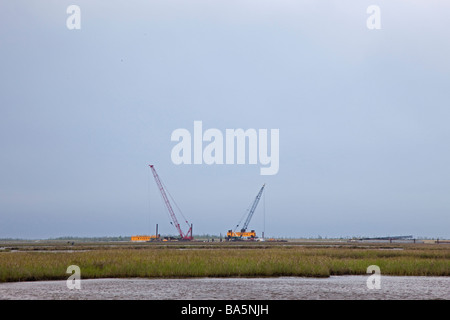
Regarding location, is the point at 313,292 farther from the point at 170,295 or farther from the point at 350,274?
the point at 350,274

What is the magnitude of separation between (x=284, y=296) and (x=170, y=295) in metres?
6.50

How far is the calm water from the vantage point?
2906 cm

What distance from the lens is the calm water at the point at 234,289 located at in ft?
95.3

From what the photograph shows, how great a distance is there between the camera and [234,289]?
3212cm

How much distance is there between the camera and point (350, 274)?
42938 millimetres

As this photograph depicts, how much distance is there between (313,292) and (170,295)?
8536 millimetres

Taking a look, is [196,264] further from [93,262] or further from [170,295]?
[170,295]

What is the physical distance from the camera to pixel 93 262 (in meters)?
45.2
